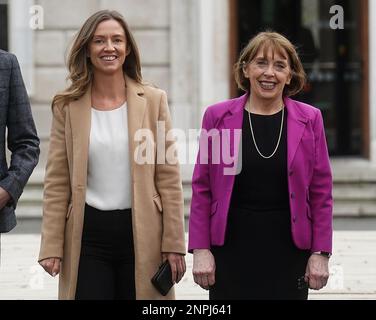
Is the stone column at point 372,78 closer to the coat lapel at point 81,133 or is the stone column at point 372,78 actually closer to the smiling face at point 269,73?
the smiling face at point 269,73

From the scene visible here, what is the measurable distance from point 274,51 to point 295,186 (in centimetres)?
61

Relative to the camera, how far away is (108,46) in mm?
4457

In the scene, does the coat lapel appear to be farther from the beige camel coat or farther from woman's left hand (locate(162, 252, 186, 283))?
woman's left hand (locate(162, 252, 186, 283))

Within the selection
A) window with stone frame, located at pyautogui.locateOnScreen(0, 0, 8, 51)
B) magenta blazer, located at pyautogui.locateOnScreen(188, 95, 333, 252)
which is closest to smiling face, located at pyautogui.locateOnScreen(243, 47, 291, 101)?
magenta blazer, located at pyautogui.locateOnScreen(188, 95, 333, 252)

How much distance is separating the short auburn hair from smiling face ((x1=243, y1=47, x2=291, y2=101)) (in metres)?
0.02

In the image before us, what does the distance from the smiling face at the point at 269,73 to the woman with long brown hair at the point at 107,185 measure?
1.60 ft

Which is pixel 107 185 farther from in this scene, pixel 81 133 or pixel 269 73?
pixel 269 73

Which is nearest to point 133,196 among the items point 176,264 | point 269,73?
point 176,264

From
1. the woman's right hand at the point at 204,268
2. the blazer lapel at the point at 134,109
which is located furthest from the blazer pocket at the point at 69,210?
the woman's right hand at the point at 204,268

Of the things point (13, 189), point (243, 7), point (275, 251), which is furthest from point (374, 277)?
point (243, 7)

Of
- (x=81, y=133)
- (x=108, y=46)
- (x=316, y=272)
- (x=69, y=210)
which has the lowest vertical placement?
(x=316, y=272)
